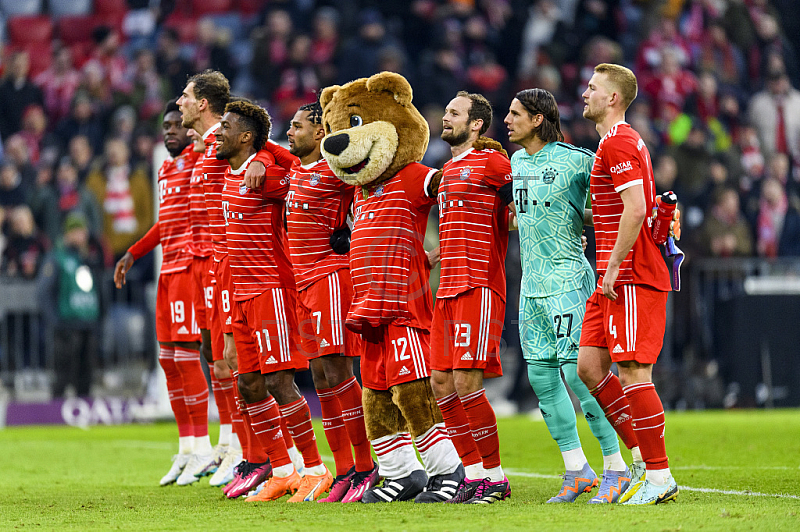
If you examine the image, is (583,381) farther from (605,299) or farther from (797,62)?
(797,62)

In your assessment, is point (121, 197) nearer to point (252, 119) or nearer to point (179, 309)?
point (179, 309)

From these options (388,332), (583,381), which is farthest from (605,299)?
(388,332)

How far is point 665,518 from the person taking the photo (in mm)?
4441

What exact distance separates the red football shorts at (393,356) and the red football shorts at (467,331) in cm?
8

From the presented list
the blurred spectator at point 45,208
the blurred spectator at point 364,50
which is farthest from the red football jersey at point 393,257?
the blurred spectator at point 364,50

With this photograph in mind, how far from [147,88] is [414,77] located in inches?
162

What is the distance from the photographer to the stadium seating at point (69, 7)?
17.5 m

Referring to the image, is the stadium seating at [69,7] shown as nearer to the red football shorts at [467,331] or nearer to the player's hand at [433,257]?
the player's hand at [433,257]

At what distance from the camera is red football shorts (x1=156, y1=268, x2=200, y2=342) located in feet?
24.8

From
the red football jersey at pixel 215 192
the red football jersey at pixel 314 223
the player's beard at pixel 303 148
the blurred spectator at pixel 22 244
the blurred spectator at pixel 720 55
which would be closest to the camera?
the red football jersey at pixel 314 223

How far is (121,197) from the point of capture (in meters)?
15.0

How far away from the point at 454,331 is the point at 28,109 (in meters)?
12.7

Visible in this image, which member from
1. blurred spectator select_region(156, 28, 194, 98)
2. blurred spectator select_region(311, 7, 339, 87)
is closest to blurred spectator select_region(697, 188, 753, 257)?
blurred spectator select_region(311, 7, 339, 87)

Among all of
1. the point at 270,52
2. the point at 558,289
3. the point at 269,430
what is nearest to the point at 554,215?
the point at 558,289
